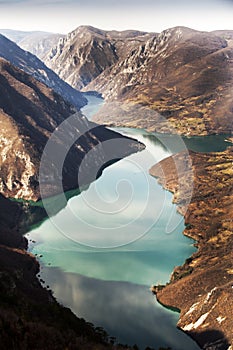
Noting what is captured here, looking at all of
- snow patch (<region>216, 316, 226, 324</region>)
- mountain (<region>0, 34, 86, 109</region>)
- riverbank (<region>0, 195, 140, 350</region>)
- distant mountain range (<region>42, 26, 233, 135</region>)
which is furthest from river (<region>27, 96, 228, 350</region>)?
mountain (<region>0, 34, 86, 109</region>)

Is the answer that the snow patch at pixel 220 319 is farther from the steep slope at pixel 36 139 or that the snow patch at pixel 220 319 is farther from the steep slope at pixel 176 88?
the steep slope at pixel 176 88

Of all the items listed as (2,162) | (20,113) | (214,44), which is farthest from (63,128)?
(214,44)

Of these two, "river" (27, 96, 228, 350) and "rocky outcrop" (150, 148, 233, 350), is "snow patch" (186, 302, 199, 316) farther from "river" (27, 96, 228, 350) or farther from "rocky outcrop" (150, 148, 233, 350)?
"river" (27, 96, 228, 350)

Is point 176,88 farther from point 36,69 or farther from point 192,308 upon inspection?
point 192,308

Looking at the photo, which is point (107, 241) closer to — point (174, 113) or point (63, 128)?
point (63, 128)

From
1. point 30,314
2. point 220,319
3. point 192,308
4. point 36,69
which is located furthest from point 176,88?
point 30,314
